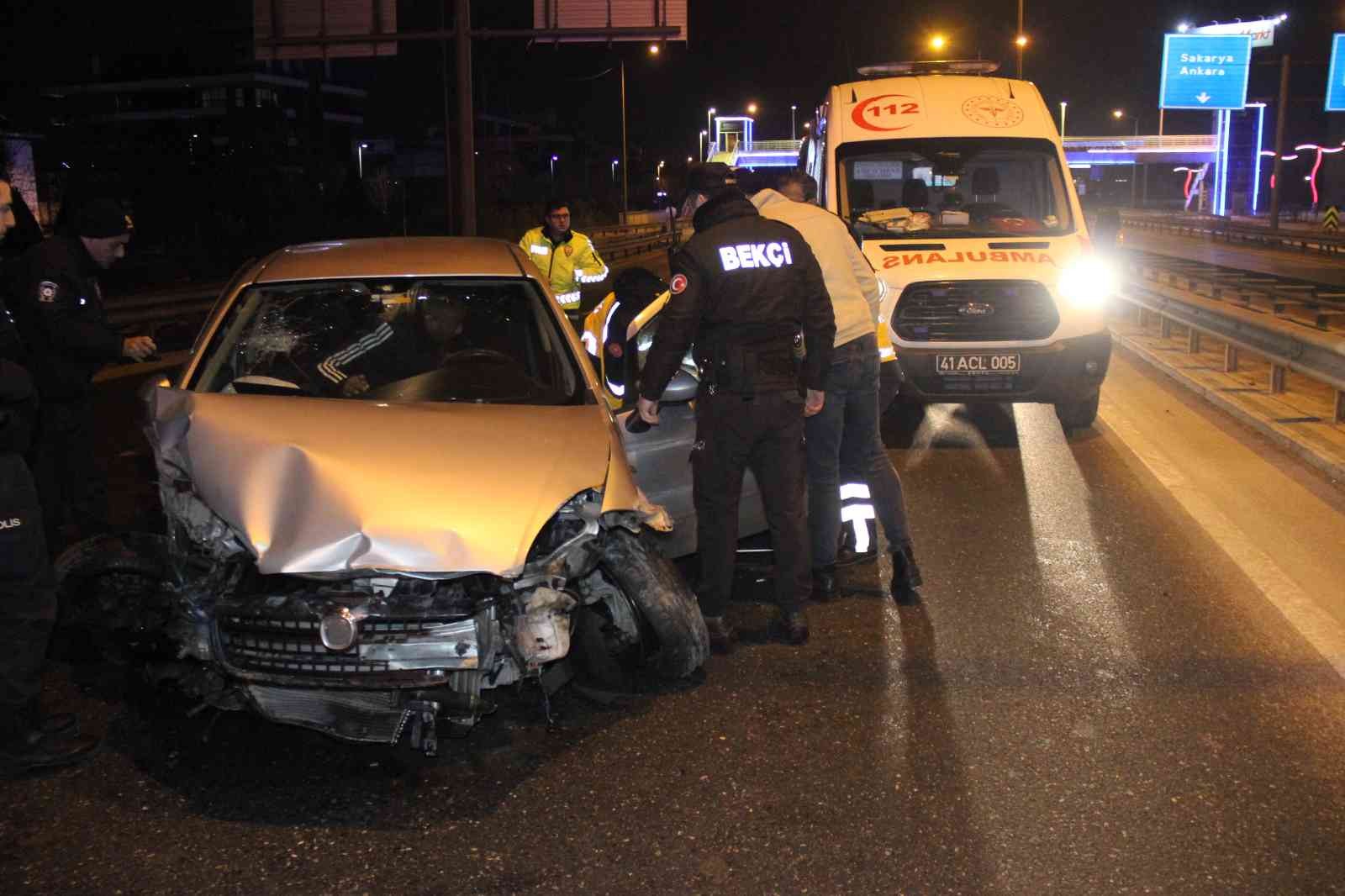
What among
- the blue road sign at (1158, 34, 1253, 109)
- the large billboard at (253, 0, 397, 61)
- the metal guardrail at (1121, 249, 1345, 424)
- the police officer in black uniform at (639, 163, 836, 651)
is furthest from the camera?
the blue road sign at (1158, 34, 1253, 109)

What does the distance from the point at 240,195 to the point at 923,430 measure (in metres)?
26.7

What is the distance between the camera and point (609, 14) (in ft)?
66.1

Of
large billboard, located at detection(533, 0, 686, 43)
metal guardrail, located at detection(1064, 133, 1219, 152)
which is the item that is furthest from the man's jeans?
metal guardrail, located at detection(1064, 133, 1219, 152)

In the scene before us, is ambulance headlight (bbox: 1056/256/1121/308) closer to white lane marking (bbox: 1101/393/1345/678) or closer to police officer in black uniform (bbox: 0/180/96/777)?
white lane marking (bbox: 1101/393/1345/678)

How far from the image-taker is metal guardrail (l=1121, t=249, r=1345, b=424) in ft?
30.5

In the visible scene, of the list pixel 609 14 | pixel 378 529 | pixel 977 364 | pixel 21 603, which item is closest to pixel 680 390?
pixel 378 529

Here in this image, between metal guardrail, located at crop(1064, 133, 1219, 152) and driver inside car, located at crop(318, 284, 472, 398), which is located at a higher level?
metal guardrail, located at crop(1064, 133, 1219, 152)

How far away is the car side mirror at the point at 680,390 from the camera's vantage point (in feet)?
18.3

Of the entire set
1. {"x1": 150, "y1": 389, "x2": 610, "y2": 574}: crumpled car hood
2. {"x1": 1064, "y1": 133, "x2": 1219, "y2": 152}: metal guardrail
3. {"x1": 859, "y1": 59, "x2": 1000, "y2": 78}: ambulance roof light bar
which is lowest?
{"x1": 150, "y1": 389, "x2": 610, "y2": 574}: crumpled car hood

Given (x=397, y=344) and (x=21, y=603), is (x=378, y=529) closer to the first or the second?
(x=21, y=603)

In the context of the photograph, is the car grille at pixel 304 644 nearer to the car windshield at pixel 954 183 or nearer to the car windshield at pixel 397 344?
the car windshield at pixel 397 344

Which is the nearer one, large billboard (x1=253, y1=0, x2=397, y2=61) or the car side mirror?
the car side mirror

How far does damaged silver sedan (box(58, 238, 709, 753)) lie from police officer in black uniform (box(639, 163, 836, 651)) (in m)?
0.48

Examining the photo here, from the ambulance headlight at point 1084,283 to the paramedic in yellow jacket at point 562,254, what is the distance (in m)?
3.55
